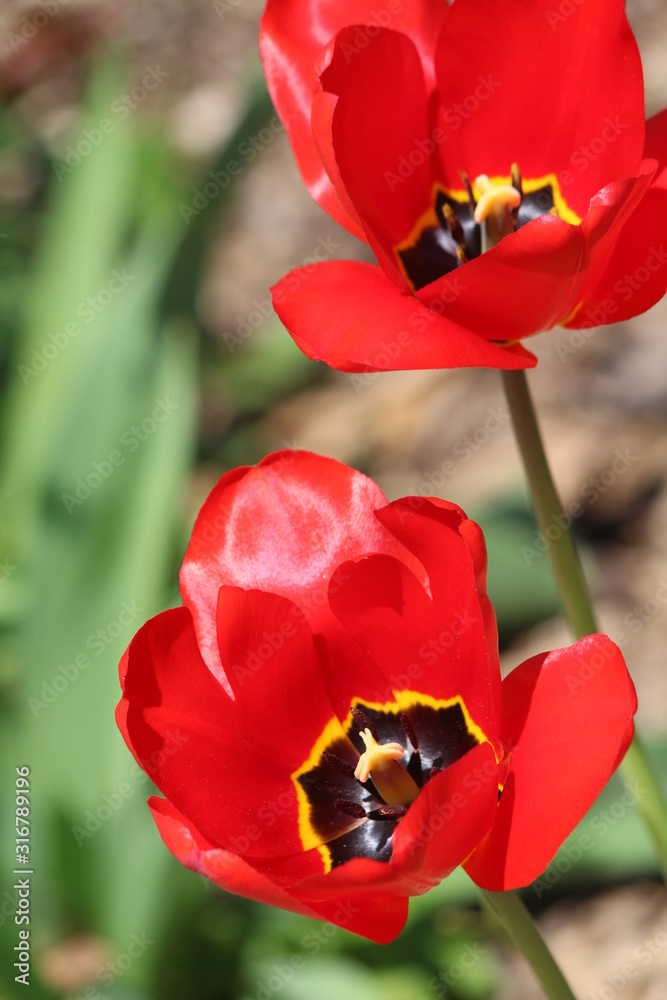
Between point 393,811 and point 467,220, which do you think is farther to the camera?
point 467,220

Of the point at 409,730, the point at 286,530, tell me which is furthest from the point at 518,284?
the point at 409,730

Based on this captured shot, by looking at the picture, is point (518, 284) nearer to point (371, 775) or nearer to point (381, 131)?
point (381, 131)

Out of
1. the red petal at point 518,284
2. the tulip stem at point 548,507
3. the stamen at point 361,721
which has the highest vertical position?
the red petal at point 518,284

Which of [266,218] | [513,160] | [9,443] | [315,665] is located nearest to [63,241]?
[9,443]

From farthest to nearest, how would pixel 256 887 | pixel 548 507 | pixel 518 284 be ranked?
pixel 548 507 < pixel 518 284 < pixel 256 887

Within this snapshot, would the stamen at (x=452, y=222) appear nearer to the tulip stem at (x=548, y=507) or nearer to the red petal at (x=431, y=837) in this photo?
the tulip stem at (x=548, y=507)

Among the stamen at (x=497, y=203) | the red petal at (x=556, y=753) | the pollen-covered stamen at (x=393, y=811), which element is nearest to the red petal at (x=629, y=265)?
the stamen at (x=497, y=203)

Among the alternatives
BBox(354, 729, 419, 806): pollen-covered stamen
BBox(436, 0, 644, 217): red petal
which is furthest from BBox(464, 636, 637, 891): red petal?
BBox(436, 0, 644, 217): red petal

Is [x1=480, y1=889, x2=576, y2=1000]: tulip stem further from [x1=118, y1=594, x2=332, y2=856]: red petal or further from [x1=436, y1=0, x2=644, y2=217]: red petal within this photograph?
[x1=436, y1=0, x2=644, y2=217]: red petal
